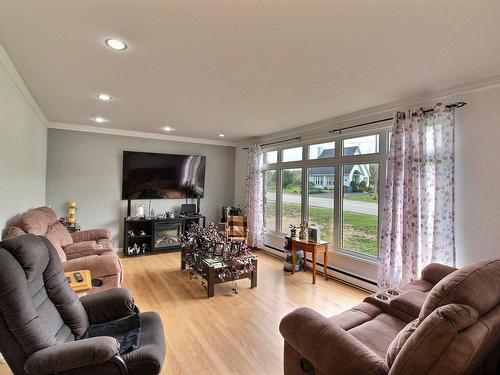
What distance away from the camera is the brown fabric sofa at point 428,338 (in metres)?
1.03

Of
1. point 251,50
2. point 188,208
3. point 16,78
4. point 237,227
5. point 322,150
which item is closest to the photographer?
point 251,50

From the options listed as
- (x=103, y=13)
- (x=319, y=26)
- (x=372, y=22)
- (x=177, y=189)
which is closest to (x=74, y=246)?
(x=177, y=189)

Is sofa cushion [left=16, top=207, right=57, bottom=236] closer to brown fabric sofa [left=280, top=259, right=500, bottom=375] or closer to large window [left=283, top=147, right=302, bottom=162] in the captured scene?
brown fabric sofa [left=280, top=259, right=500, bottom=375]

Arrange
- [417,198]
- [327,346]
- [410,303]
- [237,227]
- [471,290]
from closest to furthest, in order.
Result: [471,290] → [327,346] → [410,303] → [417,198] → [237,227]

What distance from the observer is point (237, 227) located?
17.9 feet

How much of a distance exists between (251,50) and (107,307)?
7.28 feet

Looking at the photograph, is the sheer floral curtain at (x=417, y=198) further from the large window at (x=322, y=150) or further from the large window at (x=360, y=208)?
the large window at (x=322, y=150)

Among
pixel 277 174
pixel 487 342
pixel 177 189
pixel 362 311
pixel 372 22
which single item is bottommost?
pixel 362 311

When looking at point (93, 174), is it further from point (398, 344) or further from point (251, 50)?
point (398, 344)

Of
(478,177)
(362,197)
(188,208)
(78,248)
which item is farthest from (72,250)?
(478,177)

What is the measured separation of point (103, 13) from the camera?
5.28 feet

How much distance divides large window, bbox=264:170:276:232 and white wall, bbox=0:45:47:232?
398 cm

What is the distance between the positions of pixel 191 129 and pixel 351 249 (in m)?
3.55

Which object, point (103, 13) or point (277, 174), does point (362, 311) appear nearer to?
point (103, 13)
